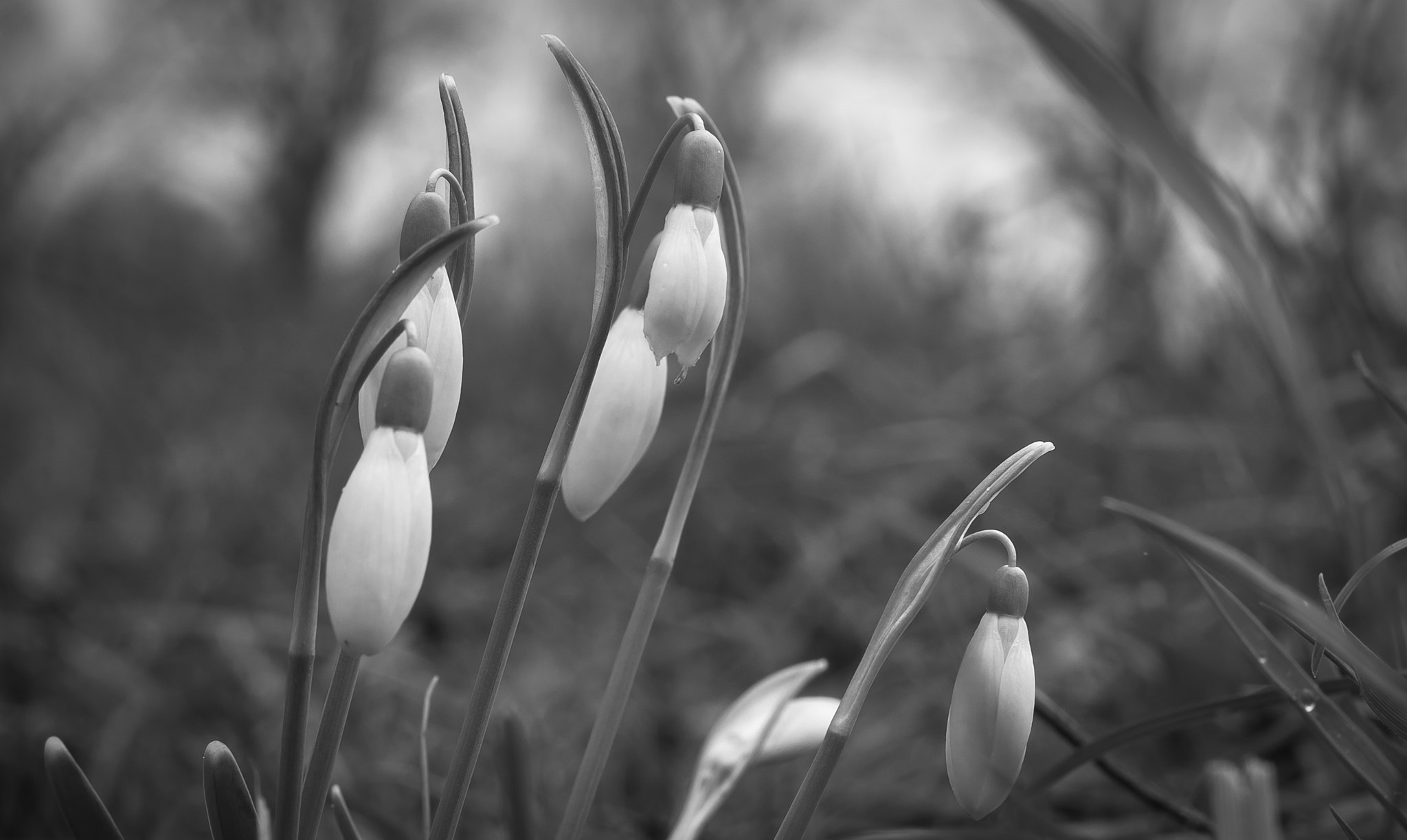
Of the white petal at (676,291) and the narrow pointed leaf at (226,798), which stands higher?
the white petal at (676,291)

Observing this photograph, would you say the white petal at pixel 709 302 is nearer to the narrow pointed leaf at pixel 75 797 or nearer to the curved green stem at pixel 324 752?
the curved green stem at pixel 324 752

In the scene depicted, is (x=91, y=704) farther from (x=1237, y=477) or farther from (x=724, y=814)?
(x=1237, y=477)

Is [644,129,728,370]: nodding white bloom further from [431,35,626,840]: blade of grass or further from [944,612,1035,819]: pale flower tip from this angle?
[944,612,1035,819]: pale flower tip

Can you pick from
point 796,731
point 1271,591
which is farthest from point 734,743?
point 1271,591

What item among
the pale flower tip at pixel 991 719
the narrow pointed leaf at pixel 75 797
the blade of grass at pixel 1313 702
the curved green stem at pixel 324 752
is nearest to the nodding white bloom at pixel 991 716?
the pale flower tip at pixel 991 719

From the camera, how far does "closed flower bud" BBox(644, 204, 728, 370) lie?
469mm

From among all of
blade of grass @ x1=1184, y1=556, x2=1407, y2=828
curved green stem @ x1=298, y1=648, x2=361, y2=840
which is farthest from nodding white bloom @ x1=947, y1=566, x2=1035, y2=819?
curved green stem @ x1=298, y1=648, x2=361, y2=840

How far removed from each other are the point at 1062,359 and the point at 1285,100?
1056 millimetres

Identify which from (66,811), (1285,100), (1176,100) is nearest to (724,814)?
(66,811)

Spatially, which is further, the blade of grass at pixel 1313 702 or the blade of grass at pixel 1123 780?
the blade of grass at pixel 1123 780

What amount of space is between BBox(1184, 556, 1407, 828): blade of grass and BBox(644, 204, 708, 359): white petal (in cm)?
32

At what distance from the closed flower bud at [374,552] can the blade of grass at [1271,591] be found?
0.31 m

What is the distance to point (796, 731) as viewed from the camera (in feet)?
2.17

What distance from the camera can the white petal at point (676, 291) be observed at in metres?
0.47
